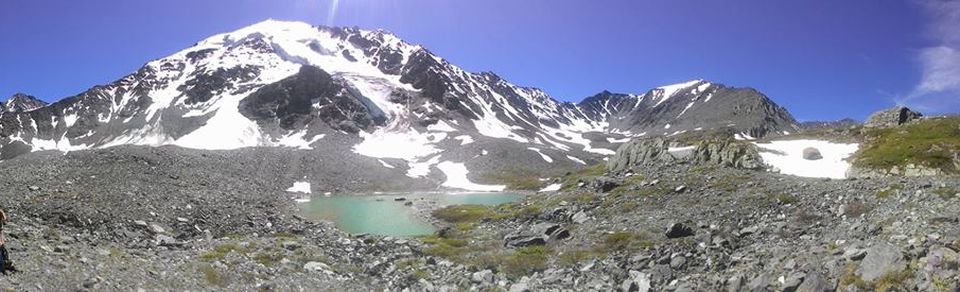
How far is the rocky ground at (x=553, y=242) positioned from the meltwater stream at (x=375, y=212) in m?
12.3

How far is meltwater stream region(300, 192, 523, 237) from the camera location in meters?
67.6

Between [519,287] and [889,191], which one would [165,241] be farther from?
[889,191]

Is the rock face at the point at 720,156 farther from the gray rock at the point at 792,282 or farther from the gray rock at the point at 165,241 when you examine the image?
the gray rock at the point at 165,241

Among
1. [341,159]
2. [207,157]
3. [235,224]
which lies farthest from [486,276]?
[341,159]

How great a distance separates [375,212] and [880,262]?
75.4 meters

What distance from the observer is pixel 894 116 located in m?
99.6

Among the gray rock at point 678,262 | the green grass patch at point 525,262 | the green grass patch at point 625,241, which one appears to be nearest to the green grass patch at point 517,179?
the green grass patch at point 625,241

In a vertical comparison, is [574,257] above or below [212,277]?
above

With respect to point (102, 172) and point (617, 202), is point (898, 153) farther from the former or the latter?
point (102, 172)

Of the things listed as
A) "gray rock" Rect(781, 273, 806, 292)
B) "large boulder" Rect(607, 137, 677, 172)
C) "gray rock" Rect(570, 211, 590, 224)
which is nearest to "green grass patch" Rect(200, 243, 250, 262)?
"gray rock" Rect(570, 211, 590, 224)

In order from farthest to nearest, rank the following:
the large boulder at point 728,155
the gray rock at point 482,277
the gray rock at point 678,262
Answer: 1. the large boulder at point 728,155
2. the gray rock at point 482,277
3. the gray rock at point 678,262

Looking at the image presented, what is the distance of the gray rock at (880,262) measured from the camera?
67.8 ft

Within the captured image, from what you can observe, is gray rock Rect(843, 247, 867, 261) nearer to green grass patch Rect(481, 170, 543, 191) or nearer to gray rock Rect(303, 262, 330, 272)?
gray rock Rect(303, 262, 330, 272)

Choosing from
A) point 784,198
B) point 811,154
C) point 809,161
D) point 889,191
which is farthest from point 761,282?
point 811,154
